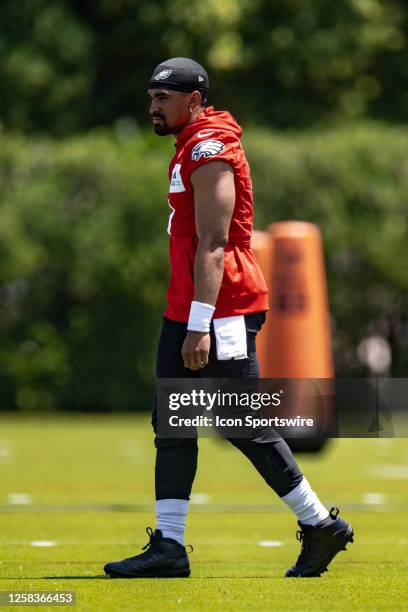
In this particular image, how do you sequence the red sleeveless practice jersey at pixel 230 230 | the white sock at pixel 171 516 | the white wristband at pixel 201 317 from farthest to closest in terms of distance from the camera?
1. the white sock at pixel 171 516
2. the red sleeveless practice jersey at pixel 230 230
3. the white wristband at pixel 201 317

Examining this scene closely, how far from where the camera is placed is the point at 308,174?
80.9 feet

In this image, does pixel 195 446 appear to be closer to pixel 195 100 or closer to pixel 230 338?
pixel 230 338

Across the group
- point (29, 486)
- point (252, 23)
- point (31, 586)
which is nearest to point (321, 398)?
point (31, 586)

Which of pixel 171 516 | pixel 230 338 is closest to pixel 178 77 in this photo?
pixel 230 338

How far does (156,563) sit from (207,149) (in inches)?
62.9

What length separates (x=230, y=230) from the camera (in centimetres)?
630

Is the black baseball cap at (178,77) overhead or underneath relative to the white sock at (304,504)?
overhead

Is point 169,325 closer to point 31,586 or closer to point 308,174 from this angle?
point 31,586

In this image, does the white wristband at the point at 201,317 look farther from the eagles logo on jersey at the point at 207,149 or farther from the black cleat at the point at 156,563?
the black cleat at the point at 156,563

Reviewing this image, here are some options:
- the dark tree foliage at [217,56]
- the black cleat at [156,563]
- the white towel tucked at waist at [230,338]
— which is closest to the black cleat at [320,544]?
the black cleat at [156,563]

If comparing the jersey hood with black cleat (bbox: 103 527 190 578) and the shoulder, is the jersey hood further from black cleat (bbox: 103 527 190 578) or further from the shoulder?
black cleat (bbox: 103 527 190 578)

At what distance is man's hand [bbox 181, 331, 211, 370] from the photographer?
241 inches

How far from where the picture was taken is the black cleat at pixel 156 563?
Answer: 6.25 meters

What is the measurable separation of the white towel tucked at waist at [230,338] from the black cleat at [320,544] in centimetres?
72
